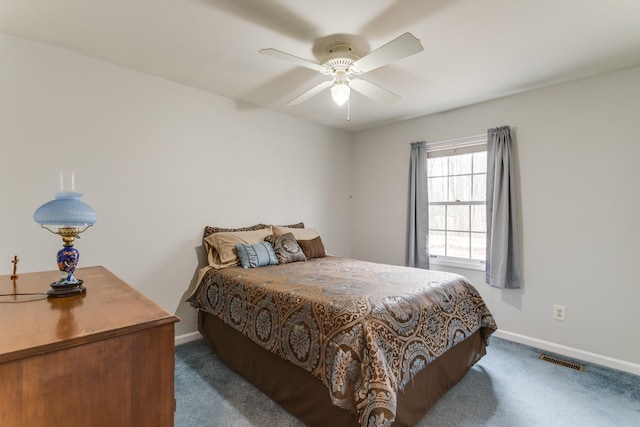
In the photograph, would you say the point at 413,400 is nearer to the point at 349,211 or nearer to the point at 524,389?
the point at 524,389

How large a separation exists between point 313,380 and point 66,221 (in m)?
1.42

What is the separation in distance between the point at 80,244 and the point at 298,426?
6.72 ft

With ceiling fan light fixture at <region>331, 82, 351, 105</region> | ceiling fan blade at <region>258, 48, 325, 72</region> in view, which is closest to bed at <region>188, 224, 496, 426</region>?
ceiling fan light fixture at <region>331, 82, 351, 105</region>

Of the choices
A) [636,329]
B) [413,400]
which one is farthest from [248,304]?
Answer: [636,329]

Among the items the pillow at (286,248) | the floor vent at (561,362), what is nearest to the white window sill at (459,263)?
the floor vent at (561,362)

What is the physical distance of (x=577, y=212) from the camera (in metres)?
2.64

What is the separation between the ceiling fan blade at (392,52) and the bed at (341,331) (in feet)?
4.62

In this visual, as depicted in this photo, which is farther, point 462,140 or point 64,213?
point 462,140

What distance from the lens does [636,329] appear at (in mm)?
2375

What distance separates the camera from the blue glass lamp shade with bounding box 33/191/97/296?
47.9 inches

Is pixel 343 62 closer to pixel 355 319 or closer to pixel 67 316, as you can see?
pixel 355 319

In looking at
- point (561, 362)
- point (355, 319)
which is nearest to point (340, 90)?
point (355, 319)

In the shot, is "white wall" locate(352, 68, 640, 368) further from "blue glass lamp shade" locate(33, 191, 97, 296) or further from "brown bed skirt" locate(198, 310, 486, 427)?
"blue glass lamp shade" locate(33, 191, 97, 296)

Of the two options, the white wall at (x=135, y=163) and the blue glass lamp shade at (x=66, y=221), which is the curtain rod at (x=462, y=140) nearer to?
the white wall at (x=135, y=163)
